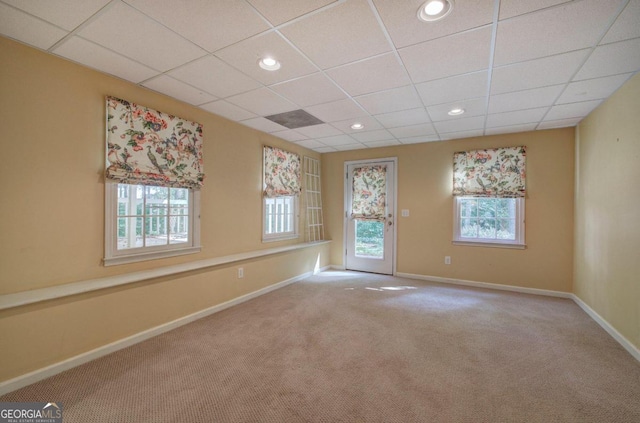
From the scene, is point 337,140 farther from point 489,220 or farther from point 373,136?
point 489,220

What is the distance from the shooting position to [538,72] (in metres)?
2.40

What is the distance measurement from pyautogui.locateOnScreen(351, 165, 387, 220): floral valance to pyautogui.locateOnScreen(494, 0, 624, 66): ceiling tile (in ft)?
10.5

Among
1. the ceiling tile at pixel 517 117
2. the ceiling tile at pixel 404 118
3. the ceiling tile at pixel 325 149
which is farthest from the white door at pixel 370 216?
the ceiling tile at pixel 517 117

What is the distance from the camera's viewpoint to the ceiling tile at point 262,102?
9.64 feet

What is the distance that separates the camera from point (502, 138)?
14.3 ft

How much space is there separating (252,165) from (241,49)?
217 cm

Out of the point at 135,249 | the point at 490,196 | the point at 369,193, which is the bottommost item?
the point at 135,249

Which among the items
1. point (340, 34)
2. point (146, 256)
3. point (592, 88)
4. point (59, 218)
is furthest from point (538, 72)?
point (59, 218)

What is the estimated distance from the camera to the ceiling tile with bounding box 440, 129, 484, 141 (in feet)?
13.9

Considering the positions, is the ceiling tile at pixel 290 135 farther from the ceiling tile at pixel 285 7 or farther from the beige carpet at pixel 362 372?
the beige carpet at pixel 362 372

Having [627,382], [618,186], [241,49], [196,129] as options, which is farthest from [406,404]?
[196,129]

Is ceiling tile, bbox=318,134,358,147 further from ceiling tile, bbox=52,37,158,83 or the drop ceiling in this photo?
ceiling tile, bbox=52,37,158,83

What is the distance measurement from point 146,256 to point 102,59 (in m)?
1.84

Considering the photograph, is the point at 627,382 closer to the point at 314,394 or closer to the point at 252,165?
the point at 314,394
